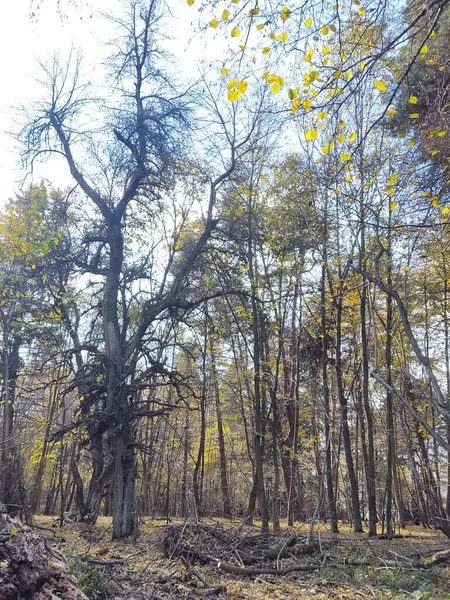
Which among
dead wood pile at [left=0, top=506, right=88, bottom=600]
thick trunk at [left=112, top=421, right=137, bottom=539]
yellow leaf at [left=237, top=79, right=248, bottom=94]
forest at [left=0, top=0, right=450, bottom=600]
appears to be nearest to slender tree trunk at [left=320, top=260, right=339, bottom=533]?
forest at [left=0, top=0, right=450, bottom=600]

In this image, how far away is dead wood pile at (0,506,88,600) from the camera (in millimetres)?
2479

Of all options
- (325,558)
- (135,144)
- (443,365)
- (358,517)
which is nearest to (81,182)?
(135,144)

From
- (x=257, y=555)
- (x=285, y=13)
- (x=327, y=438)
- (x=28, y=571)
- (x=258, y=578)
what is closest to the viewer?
(x=285, y=13)

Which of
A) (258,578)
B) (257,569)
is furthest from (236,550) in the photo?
(258,578)

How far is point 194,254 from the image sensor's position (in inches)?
322

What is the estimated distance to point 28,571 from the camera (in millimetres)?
2609

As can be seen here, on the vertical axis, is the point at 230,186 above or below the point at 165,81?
below

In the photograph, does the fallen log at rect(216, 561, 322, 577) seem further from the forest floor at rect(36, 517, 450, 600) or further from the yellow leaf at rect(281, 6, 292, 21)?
the yellow leaf at rect(281, 6, 292, 21)

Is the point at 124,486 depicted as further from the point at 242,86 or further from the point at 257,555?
the point at 242,86

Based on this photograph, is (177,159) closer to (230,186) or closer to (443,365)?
(230,186)

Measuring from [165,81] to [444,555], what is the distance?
372 inches

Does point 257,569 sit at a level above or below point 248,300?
below

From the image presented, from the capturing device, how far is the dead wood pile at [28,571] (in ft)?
8.13

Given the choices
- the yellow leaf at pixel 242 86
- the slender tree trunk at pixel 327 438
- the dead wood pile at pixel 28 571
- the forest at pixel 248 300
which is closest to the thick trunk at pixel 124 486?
the forest at pixel 248 300
